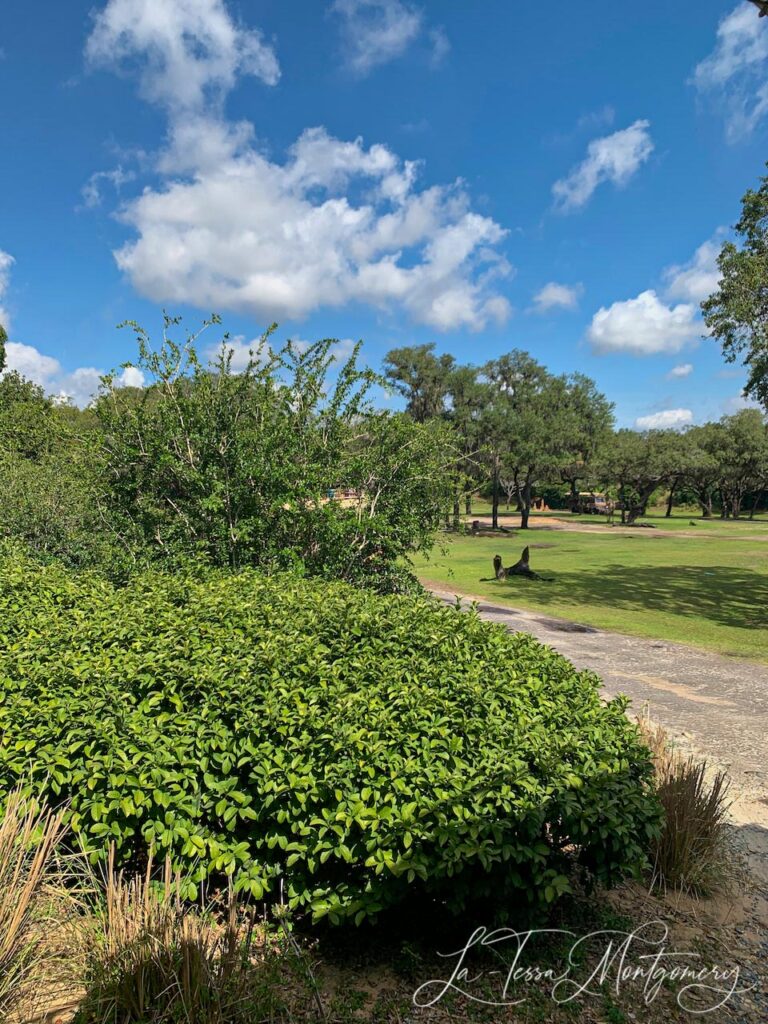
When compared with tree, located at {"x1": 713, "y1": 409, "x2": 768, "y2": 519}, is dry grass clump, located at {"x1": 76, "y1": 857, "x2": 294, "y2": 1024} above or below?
below

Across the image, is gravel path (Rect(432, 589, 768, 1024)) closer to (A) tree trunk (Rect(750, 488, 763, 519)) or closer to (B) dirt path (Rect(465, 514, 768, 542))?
(B) dirt path (Rect(465, 514, 768, 542))

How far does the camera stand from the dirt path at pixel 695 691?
5.79m

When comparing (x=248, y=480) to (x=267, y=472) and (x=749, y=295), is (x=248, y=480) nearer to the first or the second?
(x=267, y=472)

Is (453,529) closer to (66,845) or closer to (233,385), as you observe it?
(233,385)

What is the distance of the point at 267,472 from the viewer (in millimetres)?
7285

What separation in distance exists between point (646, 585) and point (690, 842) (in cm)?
1744

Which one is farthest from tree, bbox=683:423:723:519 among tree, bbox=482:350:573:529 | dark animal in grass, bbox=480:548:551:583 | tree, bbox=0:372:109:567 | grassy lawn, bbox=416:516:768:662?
tree, bbox=0:372:109:567

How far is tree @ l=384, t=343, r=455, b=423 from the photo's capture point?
46656 mm

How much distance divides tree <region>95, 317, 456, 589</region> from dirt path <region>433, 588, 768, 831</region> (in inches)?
88.8

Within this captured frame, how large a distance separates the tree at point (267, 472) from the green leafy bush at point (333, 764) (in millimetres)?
3557

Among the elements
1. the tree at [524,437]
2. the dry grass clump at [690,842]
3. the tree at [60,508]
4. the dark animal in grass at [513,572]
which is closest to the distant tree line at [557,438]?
the tree at [524,437]

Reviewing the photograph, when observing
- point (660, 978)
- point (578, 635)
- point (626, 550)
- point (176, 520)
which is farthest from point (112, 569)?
point (626, 550)

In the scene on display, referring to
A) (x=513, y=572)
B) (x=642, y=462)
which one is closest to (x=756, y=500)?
(x=642, y=462)

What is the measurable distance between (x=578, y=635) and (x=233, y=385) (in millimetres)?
8672
